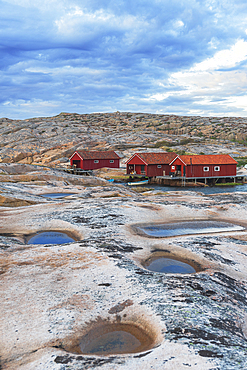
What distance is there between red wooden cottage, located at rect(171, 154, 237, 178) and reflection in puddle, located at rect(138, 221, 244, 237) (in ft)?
149

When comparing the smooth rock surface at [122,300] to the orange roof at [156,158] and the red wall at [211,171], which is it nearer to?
the red wall at [211,171]

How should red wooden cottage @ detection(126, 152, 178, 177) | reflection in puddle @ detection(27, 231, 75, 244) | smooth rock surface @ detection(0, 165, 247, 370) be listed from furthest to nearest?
red wooden cottage @ detection(126, 152, 178, 177), reflection in puddle @ detection(27, 231, 75, 244), smooth rock surface @ detection(0, 165, 247, 370)

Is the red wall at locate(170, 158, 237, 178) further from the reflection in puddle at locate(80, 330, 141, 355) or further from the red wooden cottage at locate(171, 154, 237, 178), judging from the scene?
the reflection in puddle at locate(80, 330, 141, 355)

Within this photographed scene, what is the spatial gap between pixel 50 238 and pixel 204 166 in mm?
53829

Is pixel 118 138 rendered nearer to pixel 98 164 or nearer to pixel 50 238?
pixel 98 164

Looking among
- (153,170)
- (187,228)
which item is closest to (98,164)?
(153,170)

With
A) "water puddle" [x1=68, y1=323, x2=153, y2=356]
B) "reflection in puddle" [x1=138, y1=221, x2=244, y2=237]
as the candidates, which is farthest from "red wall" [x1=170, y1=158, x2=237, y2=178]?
"water puddle" [x1=68, y1=323, x2=153, y2=356]

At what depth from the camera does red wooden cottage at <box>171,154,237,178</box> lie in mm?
62656

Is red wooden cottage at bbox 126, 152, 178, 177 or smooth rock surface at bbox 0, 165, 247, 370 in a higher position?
red wooden cottage at bbox 126, 152, 178, 177

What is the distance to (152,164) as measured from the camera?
66.8 m

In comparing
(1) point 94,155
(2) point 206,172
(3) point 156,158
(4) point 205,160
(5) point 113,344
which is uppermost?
(1) point 94,155

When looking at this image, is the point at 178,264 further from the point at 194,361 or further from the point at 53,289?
the point at 194,361

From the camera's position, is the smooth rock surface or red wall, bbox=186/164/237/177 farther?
red wall, bbox=186/164/237/177

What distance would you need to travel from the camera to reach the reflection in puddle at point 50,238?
567 inches
